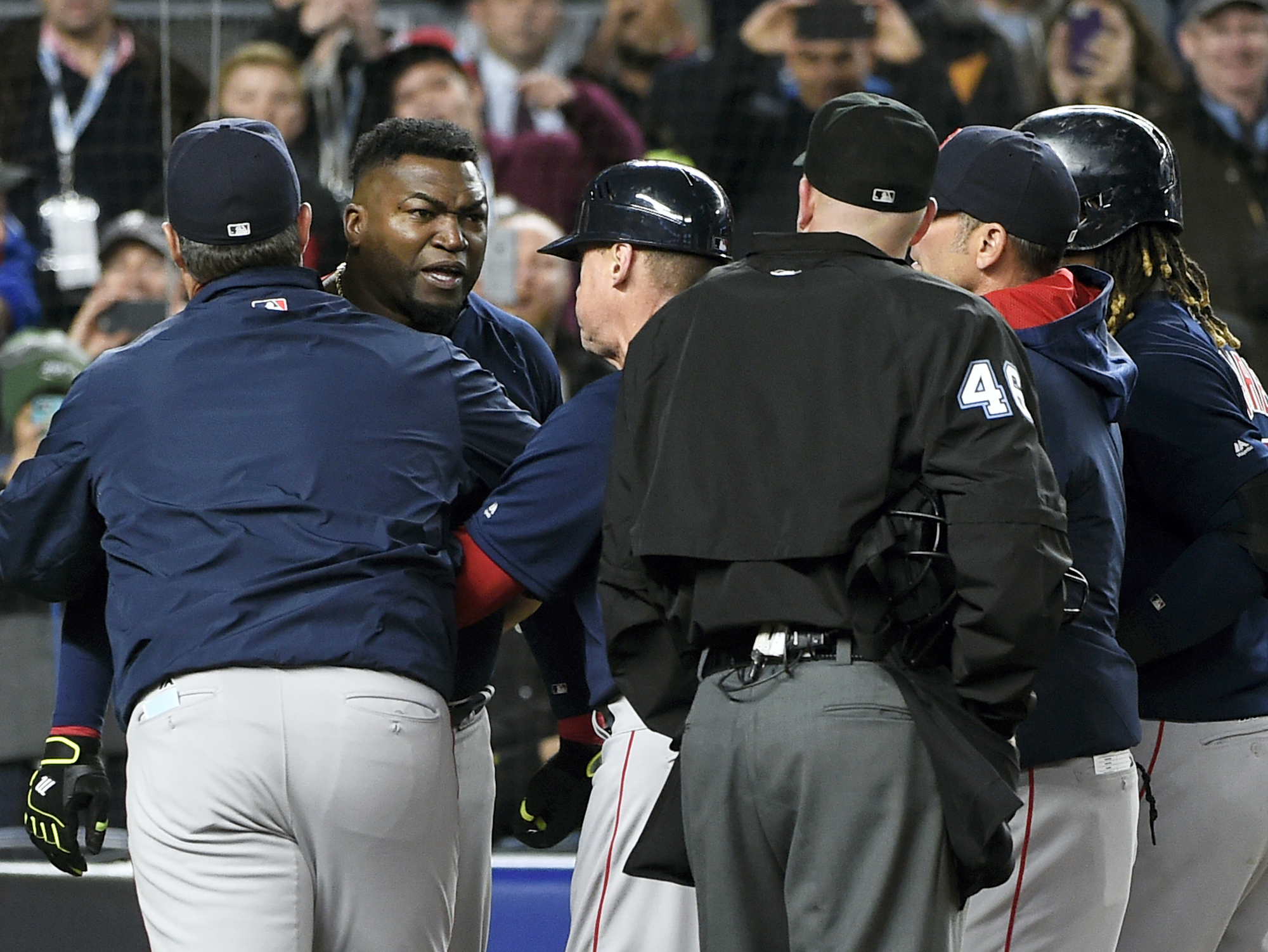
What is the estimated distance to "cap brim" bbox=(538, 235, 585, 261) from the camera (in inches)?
87.8

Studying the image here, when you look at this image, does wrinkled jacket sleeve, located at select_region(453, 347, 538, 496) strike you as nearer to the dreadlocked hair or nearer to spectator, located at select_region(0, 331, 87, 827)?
the dreadlocked hair

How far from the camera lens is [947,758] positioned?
1.63 m

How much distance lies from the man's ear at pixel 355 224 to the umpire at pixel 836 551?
3.07 feet

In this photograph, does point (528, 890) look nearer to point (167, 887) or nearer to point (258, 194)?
point (167, 887)

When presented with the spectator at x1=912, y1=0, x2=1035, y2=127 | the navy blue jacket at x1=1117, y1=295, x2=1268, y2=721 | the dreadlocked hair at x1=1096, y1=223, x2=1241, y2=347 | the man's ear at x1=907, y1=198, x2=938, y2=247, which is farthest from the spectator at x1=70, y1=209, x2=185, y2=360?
the man's ear at x1=907, y1=198, x2=938, y2=247

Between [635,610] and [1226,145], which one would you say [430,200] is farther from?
[1226,145]

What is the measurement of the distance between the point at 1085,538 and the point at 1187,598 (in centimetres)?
31

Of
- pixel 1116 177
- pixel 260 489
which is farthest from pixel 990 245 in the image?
pixel 260 489

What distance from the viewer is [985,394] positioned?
5.41 ft

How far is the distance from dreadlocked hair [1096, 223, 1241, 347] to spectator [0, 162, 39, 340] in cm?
437

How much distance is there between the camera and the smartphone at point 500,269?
188 inches

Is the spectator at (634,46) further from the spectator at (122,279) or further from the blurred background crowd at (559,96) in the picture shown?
the spectator at (122,279)

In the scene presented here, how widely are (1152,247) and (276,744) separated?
4.84 ft

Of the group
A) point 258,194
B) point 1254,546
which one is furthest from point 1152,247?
point 258,194
